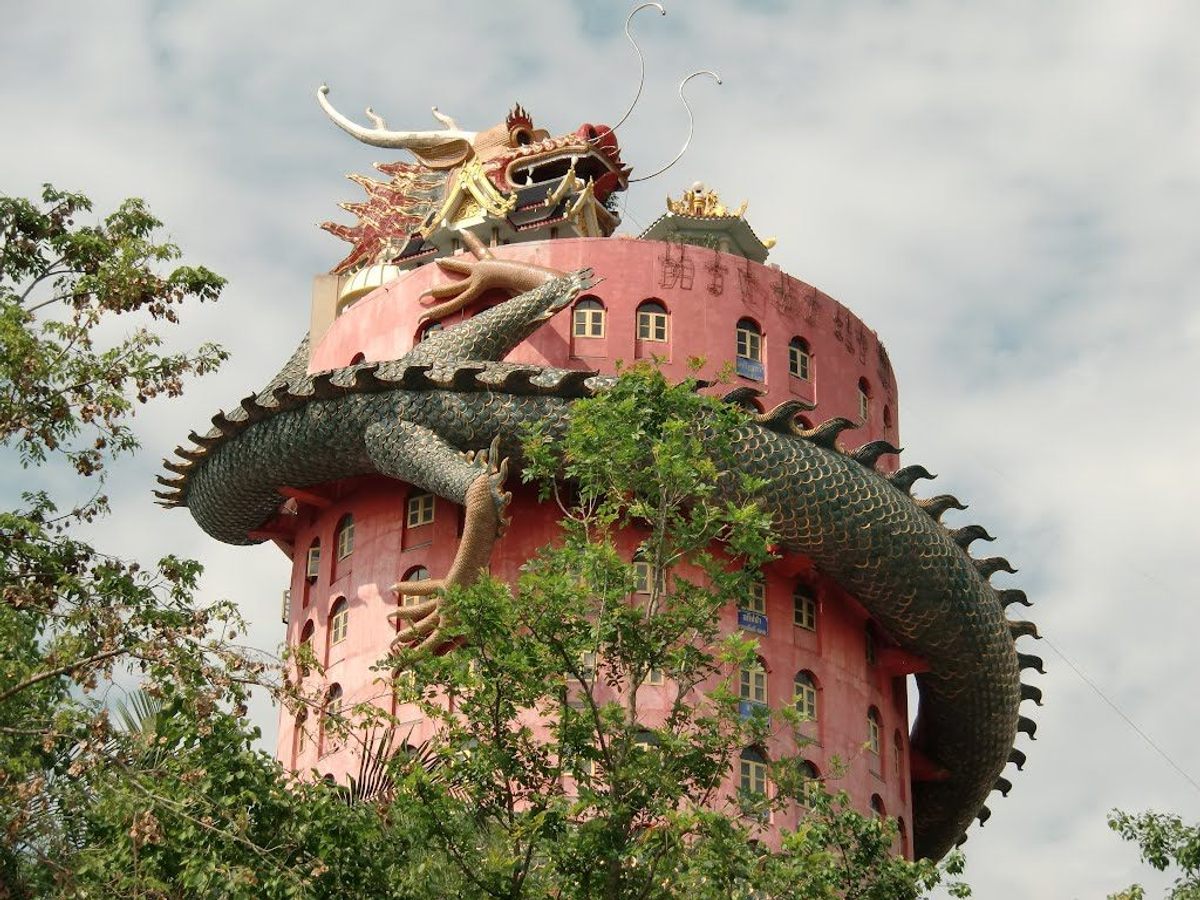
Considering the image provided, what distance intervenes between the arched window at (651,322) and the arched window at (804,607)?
13.6 feet

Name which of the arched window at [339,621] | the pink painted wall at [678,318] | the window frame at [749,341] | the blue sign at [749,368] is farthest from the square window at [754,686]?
the arched window at [339,621]

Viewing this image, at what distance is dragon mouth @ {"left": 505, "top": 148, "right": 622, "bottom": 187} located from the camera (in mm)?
35344

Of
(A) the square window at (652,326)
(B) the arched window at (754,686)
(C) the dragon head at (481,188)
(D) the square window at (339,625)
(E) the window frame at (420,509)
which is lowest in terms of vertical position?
(B) the arched window at (754,686)

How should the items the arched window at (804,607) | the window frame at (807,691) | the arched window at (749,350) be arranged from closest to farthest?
the window frame at (807,691) → the arched window at (804,607) → the arched window at (749,350)

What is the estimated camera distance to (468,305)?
31953mm

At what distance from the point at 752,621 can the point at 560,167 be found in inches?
373

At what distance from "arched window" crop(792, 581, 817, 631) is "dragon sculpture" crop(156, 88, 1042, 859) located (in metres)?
0.86

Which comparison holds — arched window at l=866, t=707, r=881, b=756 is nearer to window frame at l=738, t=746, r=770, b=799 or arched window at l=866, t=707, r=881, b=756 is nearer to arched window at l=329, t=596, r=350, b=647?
window frame at l=738, t=746, r=770, b=799

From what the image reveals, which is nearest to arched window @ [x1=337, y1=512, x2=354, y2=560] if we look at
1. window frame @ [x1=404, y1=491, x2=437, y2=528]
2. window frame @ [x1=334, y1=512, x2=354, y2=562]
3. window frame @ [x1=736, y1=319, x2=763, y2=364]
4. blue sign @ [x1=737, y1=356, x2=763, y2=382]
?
window frame @ [x1=334, y1=512, x2=354, y2=562]

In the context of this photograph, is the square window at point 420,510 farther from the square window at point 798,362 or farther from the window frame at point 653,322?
the square window at point 798,362

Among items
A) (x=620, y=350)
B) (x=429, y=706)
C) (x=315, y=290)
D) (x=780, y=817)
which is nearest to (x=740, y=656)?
(x=429, y=706)

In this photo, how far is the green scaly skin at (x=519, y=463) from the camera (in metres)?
28.9

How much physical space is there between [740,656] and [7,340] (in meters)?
6.66

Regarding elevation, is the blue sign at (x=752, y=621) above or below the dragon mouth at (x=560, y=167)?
below
